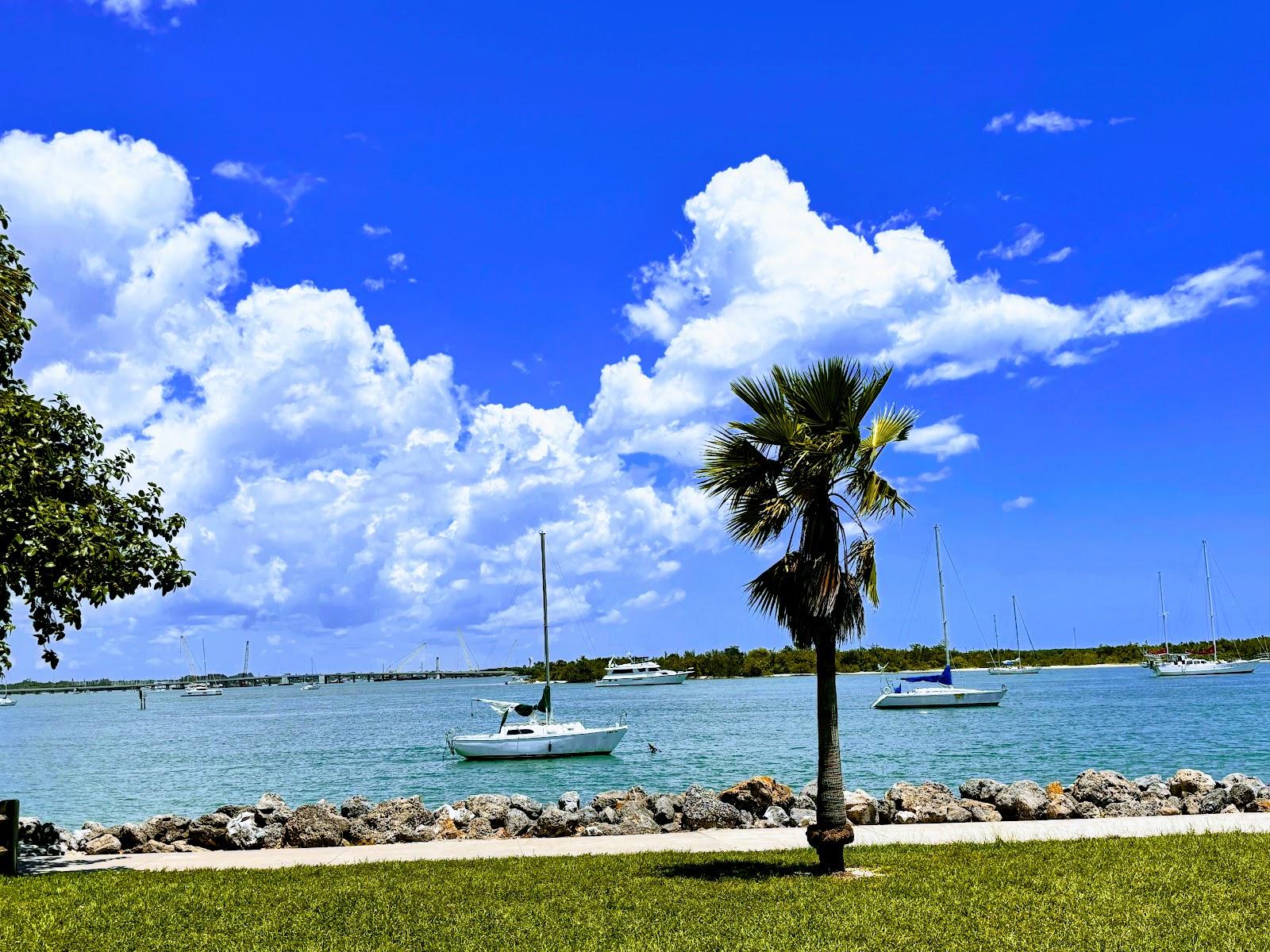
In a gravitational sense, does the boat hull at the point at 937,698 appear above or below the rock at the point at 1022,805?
below

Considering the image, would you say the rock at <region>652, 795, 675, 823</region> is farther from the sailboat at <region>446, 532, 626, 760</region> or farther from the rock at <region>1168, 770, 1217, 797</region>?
the sailboat at <region>446, 532, 626, 760</region>

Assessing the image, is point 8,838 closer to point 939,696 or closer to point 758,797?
point 758,797

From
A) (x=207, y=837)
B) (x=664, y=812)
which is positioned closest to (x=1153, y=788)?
(x=664, y=812)

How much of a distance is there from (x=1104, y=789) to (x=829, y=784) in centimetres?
1189

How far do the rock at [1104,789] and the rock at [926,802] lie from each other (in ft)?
9.61

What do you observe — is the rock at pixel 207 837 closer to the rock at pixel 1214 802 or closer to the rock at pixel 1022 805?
the rock at pixel 1022 805

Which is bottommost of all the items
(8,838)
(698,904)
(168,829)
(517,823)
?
(517,823)

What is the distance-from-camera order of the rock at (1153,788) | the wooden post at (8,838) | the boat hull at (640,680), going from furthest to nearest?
→ 1. the boat hull at (640,680)
2. the rock at (1153,788)
3. the wooden post at (8,838)


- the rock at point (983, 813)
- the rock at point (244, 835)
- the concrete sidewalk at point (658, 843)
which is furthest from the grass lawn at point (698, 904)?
the rock at point (244, 835)

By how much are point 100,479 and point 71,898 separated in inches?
272

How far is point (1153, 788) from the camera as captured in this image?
2369cm

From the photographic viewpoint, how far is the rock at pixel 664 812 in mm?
20875

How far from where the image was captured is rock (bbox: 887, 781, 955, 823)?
20.4 metres

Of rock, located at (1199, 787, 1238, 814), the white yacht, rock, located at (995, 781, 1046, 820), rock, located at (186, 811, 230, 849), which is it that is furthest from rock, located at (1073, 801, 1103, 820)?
the white yacht
